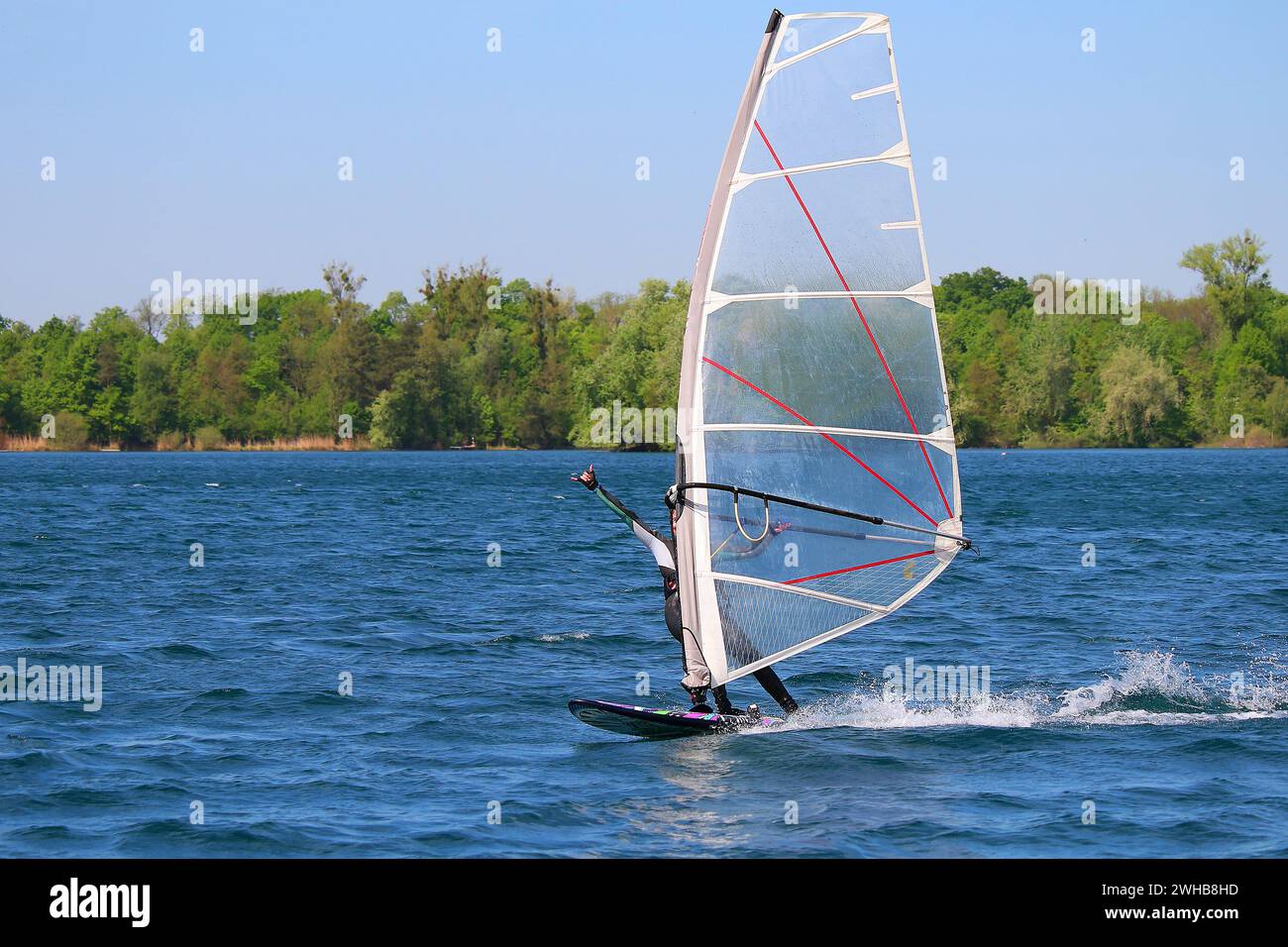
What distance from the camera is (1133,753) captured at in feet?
45.8

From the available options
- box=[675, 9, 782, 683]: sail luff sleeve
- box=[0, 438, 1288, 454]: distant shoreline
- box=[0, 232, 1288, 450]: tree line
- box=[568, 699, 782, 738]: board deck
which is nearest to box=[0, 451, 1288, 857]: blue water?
box=[568, 699, 782, 738]: board deck

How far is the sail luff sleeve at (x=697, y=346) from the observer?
12.8 metres

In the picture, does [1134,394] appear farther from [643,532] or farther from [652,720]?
[643,532]

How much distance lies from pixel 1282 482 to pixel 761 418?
6570cm

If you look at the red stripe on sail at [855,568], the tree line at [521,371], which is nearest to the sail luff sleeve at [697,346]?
the red stripe on sail at [855,568]

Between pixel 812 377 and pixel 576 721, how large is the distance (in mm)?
4607

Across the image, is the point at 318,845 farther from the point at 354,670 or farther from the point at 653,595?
the point at 653,595

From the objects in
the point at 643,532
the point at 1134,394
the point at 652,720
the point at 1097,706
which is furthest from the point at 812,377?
the point at 1134,394

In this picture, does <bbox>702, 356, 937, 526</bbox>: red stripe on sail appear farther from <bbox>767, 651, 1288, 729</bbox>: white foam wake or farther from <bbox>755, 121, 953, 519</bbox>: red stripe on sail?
<bbox>767, 651, 1288, 729</bbox>: white foam wake

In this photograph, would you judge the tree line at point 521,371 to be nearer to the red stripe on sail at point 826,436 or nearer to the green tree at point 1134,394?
the green tree at point 1134,394

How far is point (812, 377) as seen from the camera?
1350 centimetres

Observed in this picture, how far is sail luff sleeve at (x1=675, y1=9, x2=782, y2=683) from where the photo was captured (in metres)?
12.8

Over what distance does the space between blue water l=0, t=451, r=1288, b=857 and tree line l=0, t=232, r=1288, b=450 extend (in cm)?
7676
